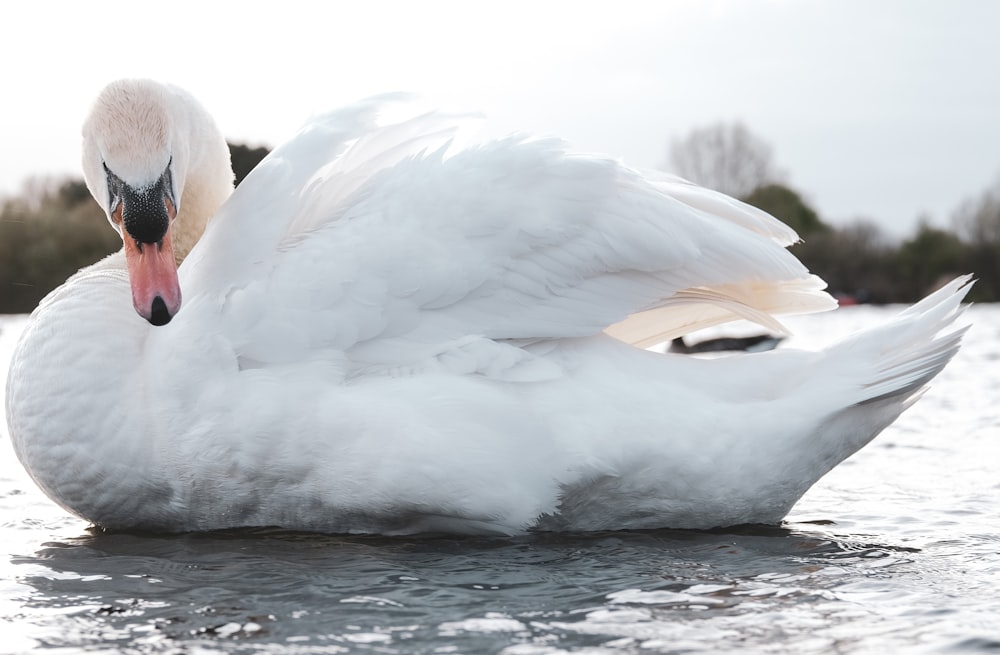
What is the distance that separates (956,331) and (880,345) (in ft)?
0.91

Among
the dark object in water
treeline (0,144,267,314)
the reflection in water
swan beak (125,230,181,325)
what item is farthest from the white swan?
treeline (0,144,267,314)

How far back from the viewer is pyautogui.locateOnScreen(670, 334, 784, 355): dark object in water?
16734 millimetres

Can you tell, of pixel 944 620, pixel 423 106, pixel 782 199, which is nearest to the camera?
pixel 944 620

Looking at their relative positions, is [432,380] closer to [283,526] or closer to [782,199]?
[283,526]

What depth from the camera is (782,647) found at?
3.08 meters

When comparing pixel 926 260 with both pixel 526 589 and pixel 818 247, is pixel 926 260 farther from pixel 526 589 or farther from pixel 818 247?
pixel 526 589

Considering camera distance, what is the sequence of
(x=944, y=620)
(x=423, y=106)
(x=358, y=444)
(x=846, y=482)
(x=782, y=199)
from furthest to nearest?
(x=782, y=199) < (x=846, y=482) < (x=423, y=106) < (x=358, y=444) < (x=944, y=620)

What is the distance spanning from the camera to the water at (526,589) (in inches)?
125

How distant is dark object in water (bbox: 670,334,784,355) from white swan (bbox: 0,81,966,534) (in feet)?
38.9

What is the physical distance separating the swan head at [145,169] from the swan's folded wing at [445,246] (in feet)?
0.85

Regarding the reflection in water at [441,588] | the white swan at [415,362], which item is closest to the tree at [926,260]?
the white swan at [415,362]

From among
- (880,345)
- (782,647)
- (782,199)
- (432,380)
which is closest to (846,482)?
(880,345)

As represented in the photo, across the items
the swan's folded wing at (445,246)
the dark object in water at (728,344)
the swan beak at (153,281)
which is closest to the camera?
the swan beak at (153,281)

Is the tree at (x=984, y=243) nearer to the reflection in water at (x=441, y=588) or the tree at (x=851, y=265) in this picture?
the tree at (x=851, y=265)
